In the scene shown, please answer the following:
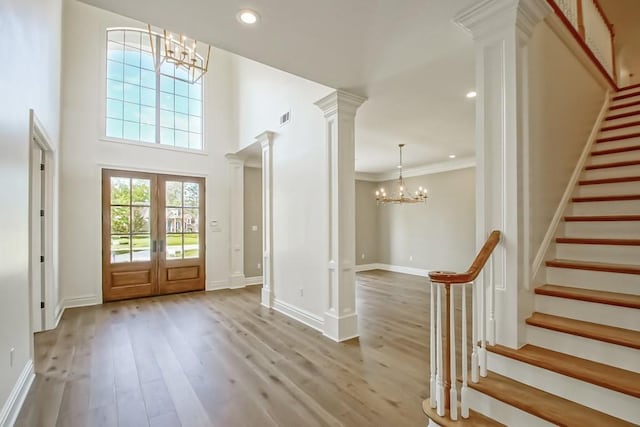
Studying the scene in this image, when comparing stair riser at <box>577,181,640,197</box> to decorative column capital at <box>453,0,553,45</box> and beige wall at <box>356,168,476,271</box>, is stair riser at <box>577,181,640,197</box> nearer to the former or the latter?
decorative column capital at <box>453,0,553,45</box>

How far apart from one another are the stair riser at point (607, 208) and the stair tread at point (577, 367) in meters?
1.48

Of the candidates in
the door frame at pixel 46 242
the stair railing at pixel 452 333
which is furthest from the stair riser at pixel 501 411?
the door frame at pixel 46 242

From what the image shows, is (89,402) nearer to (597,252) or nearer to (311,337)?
(311,337)

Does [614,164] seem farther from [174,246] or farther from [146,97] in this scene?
[146,97]

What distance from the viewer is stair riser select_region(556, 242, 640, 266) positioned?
7.23 feet

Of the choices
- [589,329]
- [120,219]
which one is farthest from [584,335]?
[120,219]

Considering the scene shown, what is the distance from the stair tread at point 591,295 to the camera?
6.00 feet

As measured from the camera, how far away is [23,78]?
2.52 m

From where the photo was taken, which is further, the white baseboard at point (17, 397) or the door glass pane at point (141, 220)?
the door glass pane at point (141, 220)

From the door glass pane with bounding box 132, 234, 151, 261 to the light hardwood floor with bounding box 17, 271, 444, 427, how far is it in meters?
1.32

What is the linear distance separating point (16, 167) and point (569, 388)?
4.04 m

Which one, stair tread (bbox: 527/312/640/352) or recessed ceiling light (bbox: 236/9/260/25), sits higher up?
recessed ceiling light (bbox: 236/9/260/25)

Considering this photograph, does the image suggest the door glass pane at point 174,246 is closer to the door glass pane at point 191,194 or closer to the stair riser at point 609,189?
the door glass pane at point 191,194

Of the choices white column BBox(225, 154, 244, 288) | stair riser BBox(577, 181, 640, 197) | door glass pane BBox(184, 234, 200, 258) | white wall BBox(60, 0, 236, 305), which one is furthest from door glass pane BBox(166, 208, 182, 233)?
stair riser BBox(577, 181, 640, 197)
